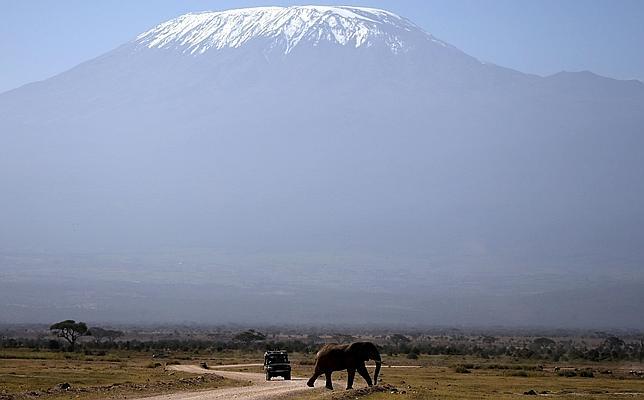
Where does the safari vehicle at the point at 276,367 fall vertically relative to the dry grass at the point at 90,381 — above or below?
above

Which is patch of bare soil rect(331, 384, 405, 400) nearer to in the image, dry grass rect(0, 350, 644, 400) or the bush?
dry grass rect(0, 350, 644, 400)

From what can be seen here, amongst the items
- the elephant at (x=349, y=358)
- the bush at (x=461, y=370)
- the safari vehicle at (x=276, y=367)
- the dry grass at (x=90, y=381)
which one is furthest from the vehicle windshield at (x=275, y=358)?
the bush at (x=461, y=370)

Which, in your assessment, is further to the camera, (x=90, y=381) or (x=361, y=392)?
(x=90, y=381)

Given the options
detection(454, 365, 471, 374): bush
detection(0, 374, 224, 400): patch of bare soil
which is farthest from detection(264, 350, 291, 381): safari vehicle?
detection(454, 365, 471, 374): bush

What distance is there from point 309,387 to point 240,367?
21046mm

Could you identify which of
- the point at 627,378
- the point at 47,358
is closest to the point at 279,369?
the point at 627,378

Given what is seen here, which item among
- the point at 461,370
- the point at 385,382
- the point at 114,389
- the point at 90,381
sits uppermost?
the point at 461,370

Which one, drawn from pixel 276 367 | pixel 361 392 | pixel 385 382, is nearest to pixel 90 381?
pixel 276 367

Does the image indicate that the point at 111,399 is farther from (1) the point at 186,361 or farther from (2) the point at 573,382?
(1) the point at 186,361

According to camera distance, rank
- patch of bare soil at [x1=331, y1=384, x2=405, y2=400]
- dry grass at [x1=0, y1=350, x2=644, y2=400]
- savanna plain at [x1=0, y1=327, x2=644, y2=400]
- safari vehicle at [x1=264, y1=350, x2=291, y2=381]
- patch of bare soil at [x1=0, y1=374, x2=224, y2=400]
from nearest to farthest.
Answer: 1. patch of bare soil at [x1=331, y1=384, x2=405, y2=400]
2. patch of bare soil at [x1=0, y1=374, x2=224, y2=400]
3. savanna plain at [x1=0, y1=327, x2=644, y2=400]
4. dry grass at [x1=0, y1=350, x2=644, y2=400]
5. safari vehicle at [x1=264, y1=350, x2=291, y2=381]

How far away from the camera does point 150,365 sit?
52625 millimetres

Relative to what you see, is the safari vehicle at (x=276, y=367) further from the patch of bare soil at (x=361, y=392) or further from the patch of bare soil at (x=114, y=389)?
the patch of bare soil at (x=361, y=392)

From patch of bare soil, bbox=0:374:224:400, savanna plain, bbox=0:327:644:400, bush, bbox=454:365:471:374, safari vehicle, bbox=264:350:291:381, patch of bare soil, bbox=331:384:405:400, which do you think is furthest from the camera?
bush, bbox=454:365:471:374

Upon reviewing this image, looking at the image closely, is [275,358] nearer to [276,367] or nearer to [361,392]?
[276,367]
